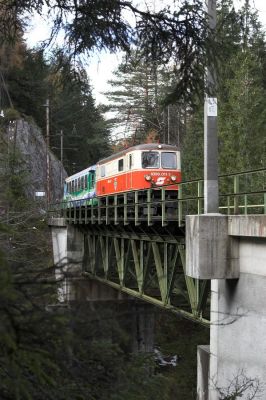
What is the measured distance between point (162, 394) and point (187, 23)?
3.53 m

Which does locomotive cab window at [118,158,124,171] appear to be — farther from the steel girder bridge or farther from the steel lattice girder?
the steel lattice girder

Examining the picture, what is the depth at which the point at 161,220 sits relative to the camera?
1405cm

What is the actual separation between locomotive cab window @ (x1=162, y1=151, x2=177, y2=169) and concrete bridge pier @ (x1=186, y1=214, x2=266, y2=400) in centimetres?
1168

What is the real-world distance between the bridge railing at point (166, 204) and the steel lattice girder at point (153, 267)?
1.74 feet

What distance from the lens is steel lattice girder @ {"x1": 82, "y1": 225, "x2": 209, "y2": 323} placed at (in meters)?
12.4

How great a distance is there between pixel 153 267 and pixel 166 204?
2.36m

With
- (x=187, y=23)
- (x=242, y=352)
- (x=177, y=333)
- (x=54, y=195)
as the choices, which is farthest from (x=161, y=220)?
(x=54, y=195)

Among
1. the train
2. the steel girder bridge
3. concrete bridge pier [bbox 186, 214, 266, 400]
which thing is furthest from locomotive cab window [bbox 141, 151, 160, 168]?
concrete bridge pier [bbox 186, 214, 266, 400]

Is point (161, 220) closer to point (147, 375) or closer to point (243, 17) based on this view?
point (243, 17)

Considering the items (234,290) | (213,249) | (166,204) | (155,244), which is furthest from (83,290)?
(166,204)

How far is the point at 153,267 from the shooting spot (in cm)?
1788

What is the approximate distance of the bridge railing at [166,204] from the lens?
10.8m

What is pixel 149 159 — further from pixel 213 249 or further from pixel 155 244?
pixel 213 249

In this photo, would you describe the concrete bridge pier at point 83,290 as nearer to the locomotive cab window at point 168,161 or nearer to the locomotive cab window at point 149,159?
the locomotive cab window at point 149,159
